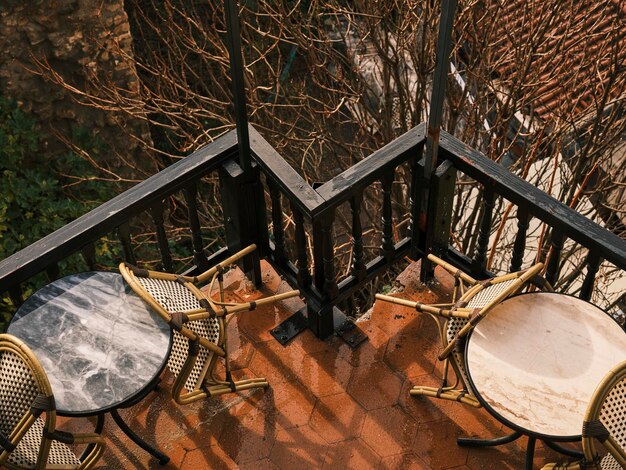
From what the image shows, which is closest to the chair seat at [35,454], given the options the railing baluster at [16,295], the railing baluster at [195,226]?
the railing baluster at [16,295]

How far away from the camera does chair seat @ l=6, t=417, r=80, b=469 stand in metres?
2.91

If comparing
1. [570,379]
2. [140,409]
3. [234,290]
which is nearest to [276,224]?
[234,290]

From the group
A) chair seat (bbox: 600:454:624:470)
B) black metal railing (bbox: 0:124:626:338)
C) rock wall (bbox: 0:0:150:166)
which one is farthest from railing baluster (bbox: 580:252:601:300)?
rock wall (bbox: 0:0:150:166)

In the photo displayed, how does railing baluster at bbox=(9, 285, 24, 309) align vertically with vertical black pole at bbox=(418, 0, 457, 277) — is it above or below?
below

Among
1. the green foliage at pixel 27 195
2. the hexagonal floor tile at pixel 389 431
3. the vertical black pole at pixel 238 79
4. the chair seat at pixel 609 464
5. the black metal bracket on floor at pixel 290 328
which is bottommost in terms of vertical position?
the green foliage at pixel 27 195

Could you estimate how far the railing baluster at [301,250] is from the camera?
3.97 m

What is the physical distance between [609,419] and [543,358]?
41 cm

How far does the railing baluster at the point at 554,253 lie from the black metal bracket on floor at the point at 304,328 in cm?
115

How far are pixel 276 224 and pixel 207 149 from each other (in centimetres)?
64

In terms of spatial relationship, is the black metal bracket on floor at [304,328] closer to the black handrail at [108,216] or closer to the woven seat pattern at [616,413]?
the black handrail at [108,216]

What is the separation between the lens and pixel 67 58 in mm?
7902

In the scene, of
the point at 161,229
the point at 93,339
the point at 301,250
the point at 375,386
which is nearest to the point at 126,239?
the point at 161,229

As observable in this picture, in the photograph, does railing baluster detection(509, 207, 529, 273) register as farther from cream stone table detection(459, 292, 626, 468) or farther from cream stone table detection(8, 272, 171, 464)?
cream stone table detection(8, 272, 171, 464)

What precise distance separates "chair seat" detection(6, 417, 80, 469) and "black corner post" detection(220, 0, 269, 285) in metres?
1.63
